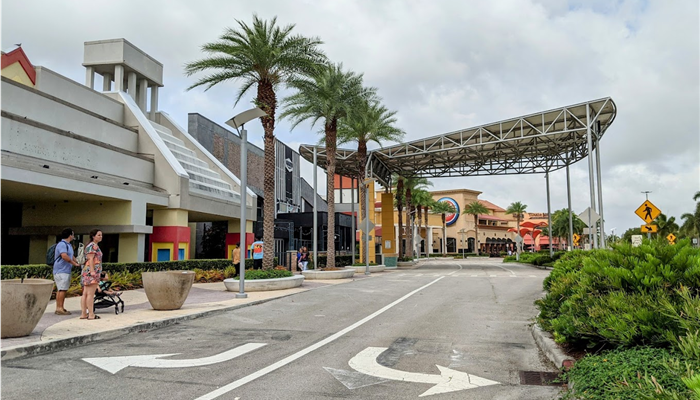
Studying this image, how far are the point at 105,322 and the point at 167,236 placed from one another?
17.1m

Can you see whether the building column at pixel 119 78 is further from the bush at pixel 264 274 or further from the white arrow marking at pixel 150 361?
the white arrow marking at pixel 150 361

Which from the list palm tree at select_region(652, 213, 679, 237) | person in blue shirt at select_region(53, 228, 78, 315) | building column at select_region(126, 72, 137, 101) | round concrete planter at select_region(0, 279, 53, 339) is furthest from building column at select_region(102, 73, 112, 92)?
palm tree at select_region(652, 213, 679, 237)

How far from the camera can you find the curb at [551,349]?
21.8 ft

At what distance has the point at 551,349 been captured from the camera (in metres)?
7.55

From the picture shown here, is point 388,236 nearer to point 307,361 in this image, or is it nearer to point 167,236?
point 167,236

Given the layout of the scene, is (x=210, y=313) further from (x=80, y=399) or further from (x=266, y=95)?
(x=266, y=95)

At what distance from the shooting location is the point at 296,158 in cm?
6038

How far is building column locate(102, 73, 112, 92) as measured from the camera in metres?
32.5

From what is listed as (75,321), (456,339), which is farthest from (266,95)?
(456,339)

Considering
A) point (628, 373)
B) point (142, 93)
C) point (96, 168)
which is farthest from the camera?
point (142, 93)

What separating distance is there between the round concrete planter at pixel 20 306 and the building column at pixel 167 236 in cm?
1857

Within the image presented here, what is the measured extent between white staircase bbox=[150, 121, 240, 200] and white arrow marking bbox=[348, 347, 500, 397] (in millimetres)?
23652

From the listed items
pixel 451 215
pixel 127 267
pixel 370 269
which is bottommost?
pixel 370 269

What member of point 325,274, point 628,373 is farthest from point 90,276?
point 325,274
